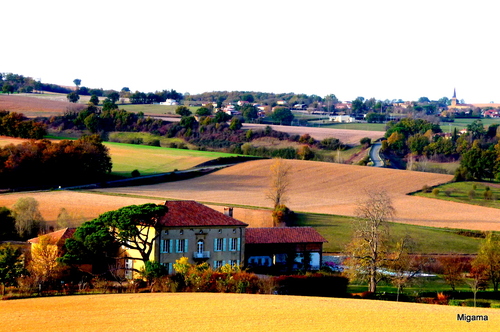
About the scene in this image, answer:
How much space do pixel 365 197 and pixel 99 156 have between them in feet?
103

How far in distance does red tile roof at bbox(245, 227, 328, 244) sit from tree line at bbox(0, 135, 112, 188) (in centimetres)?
3251

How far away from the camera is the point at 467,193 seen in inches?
3408

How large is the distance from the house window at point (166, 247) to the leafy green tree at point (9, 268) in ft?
34.0

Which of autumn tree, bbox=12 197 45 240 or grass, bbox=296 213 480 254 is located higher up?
autumn tree, bbox=12 197 45 240

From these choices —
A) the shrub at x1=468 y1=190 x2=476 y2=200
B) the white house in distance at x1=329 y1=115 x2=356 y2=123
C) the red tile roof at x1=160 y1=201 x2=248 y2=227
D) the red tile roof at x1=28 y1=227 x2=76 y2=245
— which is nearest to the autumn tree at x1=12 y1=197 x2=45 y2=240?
the red tile roof at x1=28 y1=227 x2=76 y2=245

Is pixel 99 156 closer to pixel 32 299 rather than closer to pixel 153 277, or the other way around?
pixel 153 277

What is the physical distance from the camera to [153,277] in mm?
43031

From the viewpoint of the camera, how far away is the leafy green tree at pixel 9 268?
132 feet

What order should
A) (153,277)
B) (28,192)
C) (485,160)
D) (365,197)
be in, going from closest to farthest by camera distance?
(153,277)
(28,192)
(365,197)
(485,160)

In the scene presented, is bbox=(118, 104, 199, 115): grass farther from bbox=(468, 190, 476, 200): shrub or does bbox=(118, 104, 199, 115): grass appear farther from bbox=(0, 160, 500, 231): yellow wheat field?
bbox=(468, 190, 476, 200): shrub

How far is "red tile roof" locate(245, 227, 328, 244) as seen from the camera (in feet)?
188

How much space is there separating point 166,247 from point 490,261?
22.8m

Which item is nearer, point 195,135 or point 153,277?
point 153,277

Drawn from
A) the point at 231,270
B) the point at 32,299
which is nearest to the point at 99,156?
the point at 231,270
